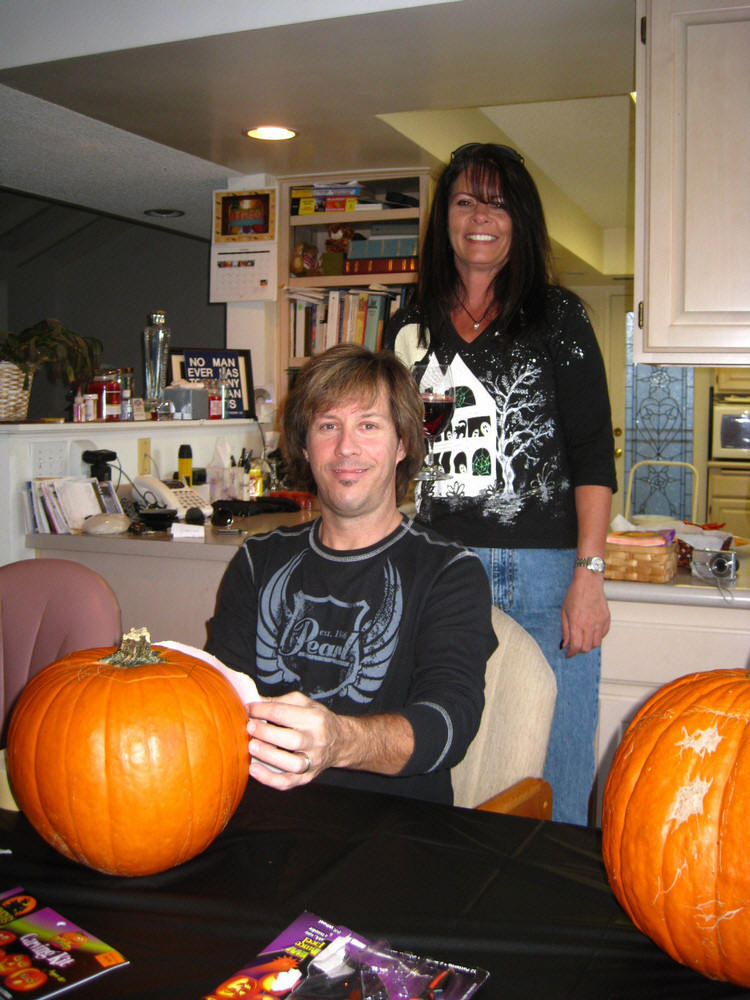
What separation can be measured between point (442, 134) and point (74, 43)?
1500 millimetres

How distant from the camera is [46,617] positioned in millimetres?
1608

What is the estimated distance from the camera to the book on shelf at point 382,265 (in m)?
3.69

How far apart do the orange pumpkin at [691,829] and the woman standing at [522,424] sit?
92cm

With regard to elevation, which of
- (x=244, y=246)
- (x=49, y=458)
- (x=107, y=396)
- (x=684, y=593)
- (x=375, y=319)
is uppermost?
(x=244, y=246)

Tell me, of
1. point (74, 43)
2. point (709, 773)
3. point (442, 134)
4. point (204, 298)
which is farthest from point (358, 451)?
point (204, 298)

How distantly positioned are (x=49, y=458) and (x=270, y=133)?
4.84ft

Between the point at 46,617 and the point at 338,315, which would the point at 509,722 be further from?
the point at 338,315

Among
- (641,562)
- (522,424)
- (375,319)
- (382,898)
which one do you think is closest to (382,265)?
(375,319)

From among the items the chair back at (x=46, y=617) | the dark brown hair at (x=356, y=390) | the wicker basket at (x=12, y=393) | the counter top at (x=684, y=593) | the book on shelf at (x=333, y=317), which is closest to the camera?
the dark brown hair at (x=356, y=390)

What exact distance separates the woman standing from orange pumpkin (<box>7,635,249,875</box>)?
35.6 inches

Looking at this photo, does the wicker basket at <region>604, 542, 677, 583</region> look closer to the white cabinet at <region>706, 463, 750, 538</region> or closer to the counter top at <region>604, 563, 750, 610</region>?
the counter top at <region>604, 563, 750, 610</region>

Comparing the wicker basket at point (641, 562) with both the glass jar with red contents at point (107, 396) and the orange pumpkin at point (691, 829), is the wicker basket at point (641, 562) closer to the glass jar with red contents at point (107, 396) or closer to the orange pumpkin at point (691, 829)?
the orange pumpkin at point (691, 829)

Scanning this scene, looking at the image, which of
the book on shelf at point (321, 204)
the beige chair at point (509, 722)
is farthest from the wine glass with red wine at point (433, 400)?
the book on shelf at point (321, 204)

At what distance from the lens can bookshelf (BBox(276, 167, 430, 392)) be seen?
3672mm
